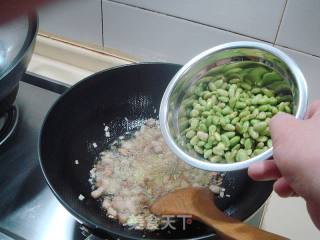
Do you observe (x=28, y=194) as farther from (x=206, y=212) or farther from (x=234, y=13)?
(x=234, y=13)

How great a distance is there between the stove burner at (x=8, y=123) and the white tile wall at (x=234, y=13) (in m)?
0.33

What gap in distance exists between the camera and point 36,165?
0.62m

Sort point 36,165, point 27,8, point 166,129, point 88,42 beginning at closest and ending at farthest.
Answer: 1. point 27,8
2. point 166,129
3. point 36,165
4. point 88,42

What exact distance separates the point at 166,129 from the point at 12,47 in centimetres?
29

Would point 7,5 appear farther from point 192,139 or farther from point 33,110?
point 33,110

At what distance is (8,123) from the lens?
67 centimetres

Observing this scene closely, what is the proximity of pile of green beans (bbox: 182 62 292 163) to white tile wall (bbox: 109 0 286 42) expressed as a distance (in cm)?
13

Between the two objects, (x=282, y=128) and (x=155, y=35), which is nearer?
(x=282, y=128)

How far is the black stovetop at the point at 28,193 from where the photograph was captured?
0.53m

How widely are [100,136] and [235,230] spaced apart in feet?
1.06

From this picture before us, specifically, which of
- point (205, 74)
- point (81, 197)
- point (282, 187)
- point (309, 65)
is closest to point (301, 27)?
point (309, 65)

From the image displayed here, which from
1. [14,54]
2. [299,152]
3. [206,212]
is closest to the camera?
[299,152]

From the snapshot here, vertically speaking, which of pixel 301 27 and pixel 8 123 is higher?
pixel 301 27

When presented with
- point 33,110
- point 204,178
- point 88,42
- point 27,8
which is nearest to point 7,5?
point 27,8
